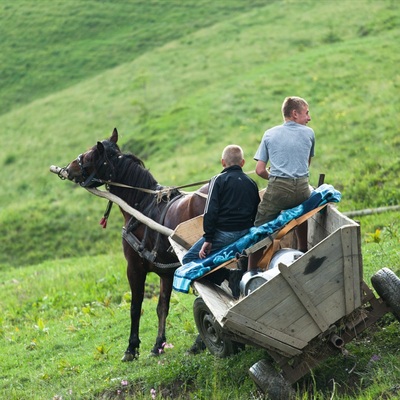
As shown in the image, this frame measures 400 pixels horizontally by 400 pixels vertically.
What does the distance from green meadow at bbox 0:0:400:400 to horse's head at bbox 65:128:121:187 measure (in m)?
2.25

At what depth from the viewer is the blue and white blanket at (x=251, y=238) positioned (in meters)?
7.25

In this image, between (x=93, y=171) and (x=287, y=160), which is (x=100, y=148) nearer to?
(x=93, y=171)

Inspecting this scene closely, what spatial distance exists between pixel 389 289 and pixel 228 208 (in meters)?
1.73

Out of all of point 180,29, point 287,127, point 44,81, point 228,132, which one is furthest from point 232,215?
point 180,29

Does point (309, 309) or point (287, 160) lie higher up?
point (287, 160)

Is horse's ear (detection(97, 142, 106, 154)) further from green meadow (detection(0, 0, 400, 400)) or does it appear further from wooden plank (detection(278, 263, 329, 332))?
wooden plank (detection(278, 263, 329, 332))

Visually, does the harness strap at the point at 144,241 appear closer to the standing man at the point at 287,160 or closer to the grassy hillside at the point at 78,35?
the standing man at the point at 287,160

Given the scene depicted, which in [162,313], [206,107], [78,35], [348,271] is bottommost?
[78,35]

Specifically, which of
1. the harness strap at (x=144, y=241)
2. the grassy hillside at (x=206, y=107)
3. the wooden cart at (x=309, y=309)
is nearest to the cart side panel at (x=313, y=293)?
the wooden cart at (x=309, y=309)

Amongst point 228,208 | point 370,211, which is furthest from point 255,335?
point 370,211

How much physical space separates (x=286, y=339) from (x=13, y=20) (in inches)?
1783

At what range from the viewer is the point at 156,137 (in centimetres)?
2936

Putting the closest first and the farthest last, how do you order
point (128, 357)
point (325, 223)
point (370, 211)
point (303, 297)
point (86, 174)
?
point (303, 297) < point (325, 223) < point (128, 357) < point (86, 174) < point (370, 211)

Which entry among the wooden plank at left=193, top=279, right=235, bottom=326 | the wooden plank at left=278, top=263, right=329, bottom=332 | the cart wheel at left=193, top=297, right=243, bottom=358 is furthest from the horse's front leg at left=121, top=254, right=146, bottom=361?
the wooden plank at left=278, top=263, right=329, bottom=332
